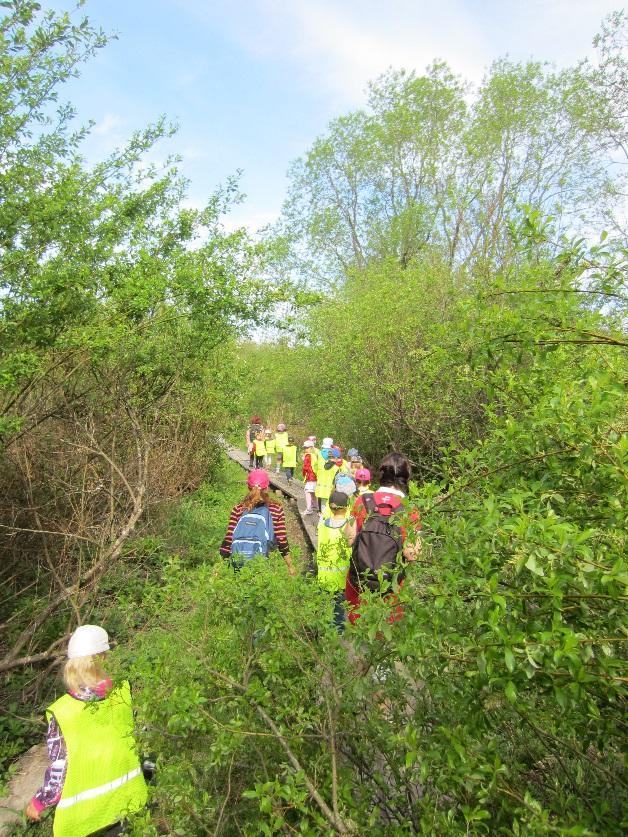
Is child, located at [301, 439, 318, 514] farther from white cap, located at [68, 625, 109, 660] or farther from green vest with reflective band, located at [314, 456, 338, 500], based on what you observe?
white cap, located at [68, 625, 109, 660]

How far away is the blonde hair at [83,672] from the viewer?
9.58ft

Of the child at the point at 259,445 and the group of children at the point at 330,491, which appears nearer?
the group of children at the point at 330,491

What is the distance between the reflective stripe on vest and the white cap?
0.65 m

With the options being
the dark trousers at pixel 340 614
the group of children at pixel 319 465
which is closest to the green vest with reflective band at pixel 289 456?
the group of children at pixel 319 465

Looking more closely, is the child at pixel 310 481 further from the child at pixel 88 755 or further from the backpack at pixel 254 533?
the child at pixel 88 755

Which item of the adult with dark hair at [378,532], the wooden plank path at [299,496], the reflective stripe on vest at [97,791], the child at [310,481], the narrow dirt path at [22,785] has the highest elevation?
the adult with dark hair at [378,532]

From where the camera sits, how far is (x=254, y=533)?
499cm

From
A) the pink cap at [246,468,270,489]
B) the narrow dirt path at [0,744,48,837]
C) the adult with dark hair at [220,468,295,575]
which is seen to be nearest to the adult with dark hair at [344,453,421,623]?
the adult with dark hair at [220,468,295,575]

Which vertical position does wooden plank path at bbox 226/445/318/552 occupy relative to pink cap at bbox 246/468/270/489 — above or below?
below

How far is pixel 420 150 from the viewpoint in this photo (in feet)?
91.9

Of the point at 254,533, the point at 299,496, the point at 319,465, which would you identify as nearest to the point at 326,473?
the point at 319,465

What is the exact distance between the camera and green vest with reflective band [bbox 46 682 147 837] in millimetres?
2799

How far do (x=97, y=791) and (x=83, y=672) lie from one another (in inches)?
23.1

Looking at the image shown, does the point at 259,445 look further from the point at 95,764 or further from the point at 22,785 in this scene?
the point at 95,764
